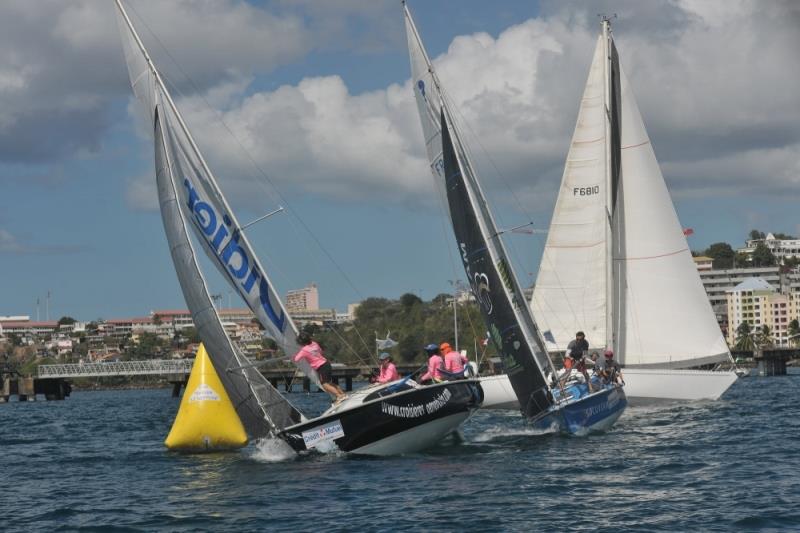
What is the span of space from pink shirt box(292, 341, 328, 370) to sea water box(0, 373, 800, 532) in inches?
69.7

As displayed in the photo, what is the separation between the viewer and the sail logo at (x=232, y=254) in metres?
24.0

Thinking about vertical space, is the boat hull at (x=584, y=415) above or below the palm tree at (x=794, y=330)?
below

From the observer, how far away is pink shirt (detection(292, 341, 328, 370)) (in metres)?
24.0

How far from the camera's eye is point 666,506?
1756 centimetres

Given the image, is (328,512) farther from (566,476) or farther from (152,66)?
(152,66)

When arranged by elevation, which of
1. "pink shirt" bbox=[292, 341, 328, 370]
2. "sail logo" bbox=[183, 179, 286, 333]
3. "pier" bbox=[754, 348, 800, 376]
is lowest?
"pier" bbox=[754, 348, 800, 376]

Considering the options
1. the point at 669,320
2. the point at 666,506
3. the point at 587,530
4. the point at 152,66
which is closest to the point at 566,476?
the point at 666,506

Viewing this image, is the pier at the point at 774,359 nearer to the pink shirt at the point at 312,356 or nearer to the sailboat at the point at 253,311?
the sailboat at the point at 253,311

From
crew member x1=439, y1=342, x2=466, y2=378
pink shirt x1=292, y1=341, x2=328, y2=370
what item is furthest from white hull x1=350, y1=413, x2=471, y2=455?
pink shirt x1=292, y1=341, x2=328, y2=370

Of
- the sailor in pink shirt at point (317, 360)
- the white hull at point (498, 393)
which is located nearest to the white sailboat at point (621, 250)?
the white hull at point (498, 393)

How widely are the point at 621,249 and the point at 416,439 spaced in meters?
16.1

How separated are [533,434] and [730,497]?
9551 mm

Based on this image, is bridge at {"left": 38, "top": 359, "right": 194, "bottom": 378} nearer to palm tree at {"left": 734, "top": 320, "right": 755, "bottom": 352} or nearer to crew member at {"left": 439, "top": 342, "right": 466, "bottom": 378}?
palm tree at {"left": 734, "top": 320, "right": 755, "bottom": 352}

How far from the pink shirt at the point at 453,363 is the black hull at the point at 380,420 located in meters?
1.10
